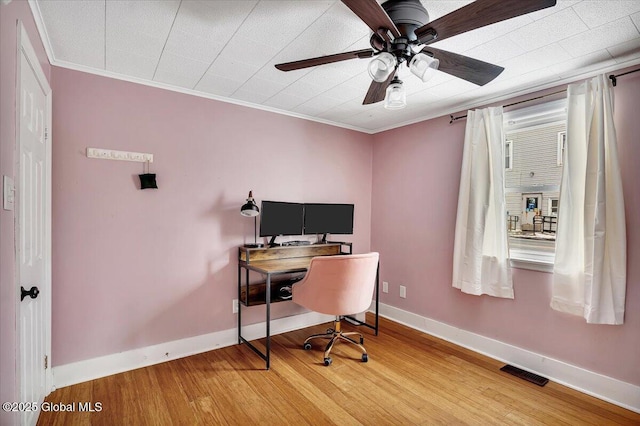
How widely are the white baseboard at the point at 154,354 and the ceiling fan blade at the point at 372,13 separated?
9.30 feet

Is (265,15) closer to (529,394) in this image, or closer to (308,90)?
(308,90)

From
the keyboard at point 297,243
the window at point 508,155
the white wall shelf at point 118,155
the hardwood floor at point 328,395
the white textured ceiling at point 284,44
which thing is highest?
the white textured ceiling at point 284,44

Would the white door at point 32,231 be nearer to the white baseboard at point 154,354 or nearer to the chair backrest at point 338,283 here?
the white baseboard at point 154,354

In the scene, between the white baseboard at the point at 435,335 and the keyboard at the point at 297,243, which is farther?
the keyboard at the point at 297,243

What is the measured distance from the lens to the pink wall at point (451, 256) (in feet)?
7.54

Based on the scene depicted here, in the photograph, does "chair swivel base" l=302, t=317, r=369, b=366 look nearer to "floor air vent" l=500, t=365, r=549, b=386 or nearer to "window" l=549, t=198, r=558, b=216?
"floor air vent" l=500, t=365, r=549, b=386

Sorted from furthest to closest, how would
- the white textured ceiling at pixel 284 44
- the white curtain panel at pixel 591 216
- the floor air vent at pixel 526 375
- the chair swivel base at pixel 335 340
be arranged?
the chair swivel base at pixel 335 340, the floor air vent at pixel 526 375, the white curtain panel at pixel 591 216, the white textured ceiling at pixel 284 44

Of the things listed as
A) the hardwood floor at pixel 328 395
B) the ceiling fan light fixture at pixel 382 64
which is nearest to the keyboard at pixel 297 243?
the hardwood floor at pixel 328 395

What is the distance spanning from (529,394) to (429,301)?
1264 millimetres

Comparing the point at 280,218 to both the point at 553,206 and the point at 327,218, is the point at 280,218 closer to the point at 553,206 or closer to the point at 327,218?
the point at 327,218

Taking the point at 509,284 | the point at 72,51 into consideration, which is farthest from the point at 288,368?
the point at 72,51

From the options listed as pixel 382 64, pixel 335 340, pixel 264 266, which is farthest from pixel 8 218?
pixel 335 340

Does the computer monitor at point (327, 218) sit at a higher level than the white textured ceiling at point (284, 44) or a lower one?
lower

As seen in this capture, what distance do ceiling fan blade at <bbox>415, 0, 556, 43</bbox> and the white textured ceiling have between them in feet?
0.85
